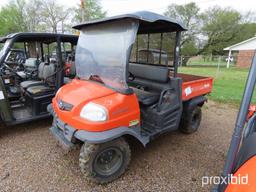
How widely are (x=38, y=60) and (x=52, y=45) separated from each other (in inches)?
28.7

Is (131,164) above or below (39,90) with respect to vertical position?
below

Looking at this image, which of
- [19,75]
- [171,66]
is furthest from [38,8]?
[171,66]

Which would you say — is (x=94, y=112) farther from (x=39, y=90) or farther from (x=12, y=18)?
(x=12, y=18)

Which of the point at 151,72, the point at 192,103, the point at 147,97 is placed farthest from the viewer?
the point at 192,103

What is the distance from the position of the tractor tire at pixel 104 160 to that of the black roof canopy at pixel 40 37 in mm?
2678

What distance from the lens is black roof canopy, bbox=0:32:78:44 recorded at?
346cm

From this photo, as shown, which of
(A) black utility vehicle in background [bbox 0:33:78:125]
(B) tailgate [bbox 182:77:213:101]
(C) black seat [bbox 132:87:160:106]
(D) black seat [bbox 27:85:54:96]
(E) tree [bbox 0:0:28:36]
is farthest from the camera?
(E) tree [bbox 0:0:28:36]

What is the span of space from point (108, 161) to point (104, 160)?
0.23 feet

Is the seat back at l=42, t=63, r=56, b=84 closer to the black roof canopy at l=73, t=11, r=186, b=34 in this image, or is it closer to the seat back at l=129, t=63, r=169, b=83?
the black roof canopy at l=73, t=11, r=186, b=34

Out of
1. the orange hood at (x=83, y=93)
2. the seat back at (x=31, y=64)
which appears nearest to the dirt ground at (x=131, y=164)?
the orange hood at (x=83, y=93)

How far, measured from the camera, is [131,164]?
107 inches

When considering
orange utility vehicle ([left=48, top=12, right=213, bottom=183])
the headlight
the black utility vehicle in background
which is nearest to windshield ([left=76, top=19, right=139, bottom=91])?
orange utility vehicle ([left=48, top=12, right=213, bottom=183])

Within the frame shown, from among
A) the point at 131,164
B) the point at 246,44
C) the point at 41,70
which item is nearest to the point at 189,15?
the point at 246,44

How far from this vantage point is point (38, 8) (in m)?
29.7
